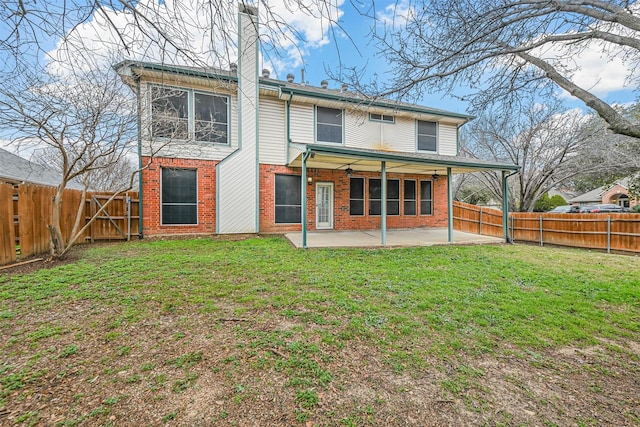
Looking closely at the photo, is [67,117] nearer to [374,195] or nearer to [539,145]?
[374,195]

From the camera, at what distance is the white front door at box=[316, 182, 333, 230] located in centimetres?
1133

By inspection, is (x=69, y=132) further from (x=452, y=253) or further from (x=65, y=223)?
(x=452, y=253)

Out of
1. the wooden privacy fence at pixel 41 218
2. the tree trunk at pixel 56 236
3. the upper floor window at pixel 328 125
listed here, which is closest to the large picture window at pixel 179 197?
the wooden privacy fence at pixel 41 218

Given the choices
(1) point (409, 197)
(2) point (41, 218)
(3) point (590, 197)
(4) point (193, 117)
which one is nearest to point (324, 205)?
(1) point (409, 197)

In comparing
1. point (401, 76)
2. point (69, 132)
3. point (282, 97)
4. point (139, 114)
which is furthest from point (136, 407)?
point (282, 97)

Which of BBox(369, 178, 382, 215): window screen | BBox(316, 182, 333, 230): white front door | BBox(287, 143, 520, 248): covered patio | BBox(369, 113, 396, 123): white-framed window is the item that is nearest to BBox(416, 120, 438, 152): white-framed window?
BBox(369, 113, 396, 123): white-framed window

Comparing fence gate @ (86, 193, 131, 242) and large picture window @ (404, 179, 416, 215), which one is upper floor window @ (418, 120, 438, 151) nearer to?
large picture window @ (404, 179, 416, 215)

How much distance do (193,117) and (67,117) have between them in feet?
12.7

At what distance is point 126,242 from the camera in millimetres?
8773

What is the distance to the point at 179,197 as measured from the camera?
9562 millimetres

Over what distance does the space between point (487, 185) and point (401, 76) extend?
1433cm

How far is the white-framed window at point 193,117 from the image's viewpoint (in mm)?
8672

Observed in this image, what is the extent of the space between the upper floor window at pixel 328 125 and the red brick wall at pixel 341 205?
1310 mm

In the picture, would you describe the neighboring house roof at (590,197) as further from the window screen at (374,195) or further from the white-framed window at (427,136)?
the window screen at (374,195)
